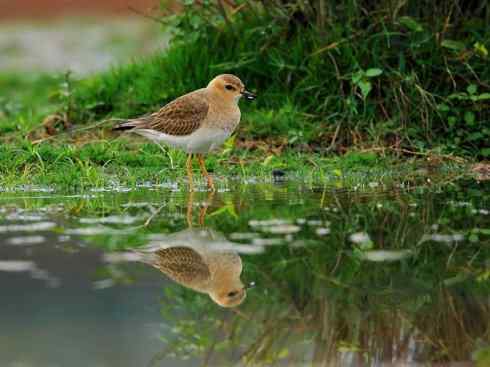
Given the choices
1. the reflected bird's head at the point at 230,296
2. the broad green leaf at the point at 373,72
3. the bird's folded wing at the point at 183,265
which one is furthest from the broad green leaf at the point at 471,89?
the reflected bird's head at the point at 230,296

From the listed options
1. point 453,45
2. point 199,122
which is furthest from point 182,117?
point 453,45

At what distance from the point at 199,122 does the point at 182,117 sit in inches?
6.9

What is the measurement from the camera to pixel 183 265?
17.9 ft

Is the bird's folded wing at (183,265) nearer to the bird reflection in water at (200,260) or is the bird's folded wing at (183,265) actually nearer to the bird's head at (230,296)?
the bird reflection in water at (200,260)

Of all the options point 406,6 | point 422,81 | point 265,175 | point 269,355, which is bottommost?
point 269,355

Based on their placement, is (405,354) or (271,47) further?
(271,47)

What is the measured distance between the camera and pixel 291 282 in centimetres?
516

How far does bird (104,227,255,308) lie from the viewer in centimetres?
501

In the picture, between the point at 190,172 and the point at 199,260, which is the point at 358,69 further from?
the point at 199,260

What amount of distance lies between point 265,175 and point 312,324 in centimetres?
425

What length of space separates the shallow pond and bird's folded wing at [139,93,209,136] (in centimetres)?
72

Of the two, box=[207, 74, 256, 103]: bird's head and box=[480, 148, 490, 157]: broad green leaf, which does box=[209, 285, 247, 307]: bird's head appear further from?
box=[480, 148, 490, 157]: broad green leaf

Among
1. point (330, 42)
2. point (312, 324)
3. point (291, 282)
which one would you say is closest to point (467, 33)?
point (330, 42)

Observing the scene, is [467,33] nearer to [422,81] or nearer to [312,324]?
[422,81]
